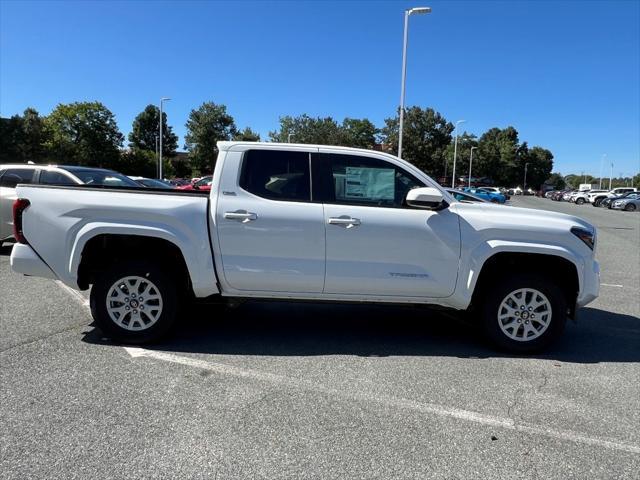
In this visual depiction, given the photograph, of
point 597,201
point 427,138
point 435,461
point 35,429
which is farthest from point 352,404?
point 427,138

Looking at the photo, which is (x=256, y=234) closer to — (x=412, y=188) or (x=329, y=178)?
(x=329, y=178)

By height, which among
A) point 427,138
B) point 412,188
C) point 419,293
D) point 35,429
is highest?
point 427,138

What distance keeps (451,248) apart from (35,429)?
3.58 m

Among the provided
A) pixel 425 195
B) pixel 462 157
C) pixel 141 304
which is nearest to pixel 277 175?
pixel 425 195

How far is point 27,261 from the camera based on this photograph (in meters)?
4.50

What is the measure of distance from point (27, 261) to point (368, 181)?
3.32 m

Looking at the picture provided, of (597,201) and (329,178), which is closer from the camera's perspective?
(329,178)

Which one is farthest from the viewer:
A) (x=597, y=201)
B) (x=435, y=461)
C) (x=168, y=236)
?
(x=597, y=201)

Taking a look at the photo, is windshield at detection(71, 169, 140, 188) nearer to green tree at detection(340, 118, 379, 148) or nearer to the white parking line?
the white parking line

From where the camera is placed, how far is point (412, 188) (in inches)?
181

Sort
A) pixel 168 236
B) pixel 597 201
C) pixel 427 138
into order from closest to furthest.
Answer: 1. pixel 168 236
2. pixel 597 201
3. pixel 427 138

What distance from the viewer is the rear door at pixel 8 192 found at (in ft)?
28.9

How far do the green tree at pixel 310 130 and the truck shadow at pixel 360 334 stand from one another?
55130 mm

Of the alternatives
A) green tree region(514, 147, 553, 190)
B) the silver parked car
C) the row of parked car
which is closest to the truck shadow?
the silver parked car
